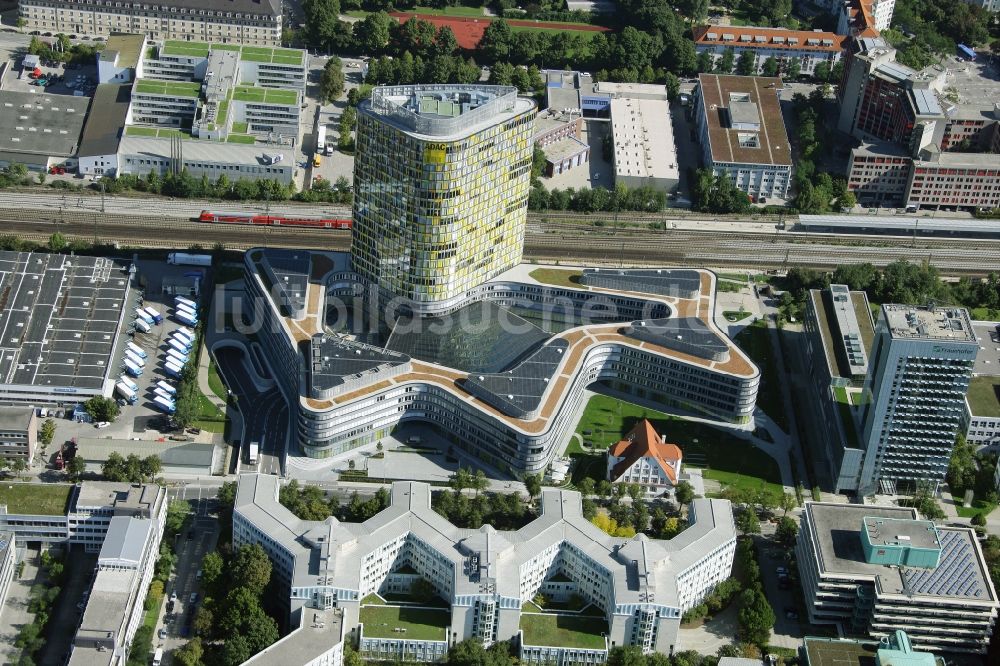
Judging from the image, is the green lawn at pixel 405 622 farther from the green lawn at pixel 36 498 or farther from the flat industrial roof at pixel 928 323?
the flat industrial roof at pixel 928 323

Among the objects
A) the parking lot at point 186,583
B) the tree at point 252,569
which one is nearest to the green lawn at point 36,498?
the parking lot at point 186,583

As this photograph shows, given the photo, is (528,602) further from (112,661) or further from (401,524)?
(112,661)

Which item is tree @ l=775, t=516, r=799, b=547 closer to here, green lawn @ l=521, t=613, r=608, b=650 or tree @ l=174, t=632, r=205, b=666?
green lawn @ l=521, t=613, r=608, b=650

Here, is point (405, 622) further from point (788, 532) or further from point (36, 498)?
point (788, 532)

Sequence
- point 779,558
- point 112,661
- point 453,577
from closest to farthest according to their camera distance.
Result: point 112,661 → point 453,577 → point 779,558

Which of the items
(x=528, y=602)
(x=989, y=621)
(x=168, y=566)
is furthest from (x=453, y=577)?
(x=989, y=621)

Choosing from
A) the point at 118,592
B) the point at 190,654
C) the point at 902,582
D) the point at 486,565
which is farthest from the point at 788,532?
the point at 118,592

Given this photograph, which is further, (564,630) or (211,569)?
(211,569)
